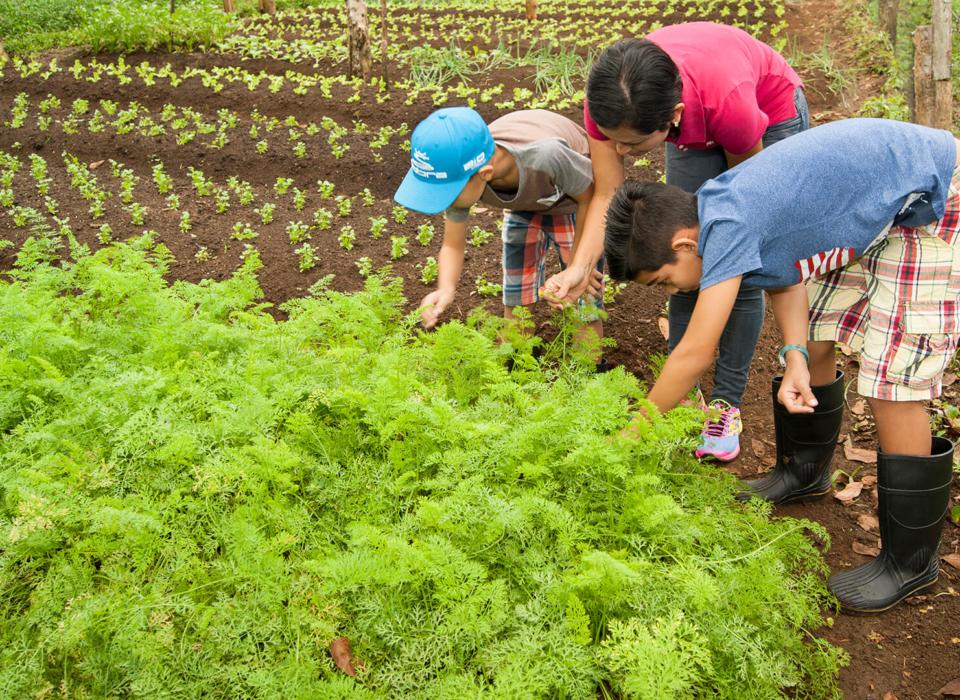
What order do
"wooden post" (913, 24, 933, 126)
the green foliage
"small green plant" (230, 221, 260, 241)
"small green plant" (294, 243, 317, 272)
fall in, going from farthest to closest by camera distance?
"small green plant" (230, 221, 260, 241)
"small green plant" (294, 243, 317, 272)
"wooden post" (913, 24, 933, 126)
the green foliage

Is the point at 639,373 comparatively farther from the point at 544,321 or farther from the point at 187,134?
the point at 187,134

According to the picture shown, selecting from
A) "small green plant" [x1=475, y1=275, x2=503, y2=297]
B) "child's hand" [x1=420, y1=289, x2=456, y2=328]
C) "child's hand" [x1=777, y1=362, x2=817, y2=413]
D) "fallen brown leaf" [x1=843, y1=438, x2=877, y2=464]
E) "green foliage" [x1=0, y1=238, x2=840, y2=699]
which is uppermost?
"child's hand" [x1=777, y1=362, x2=817, y2=413]

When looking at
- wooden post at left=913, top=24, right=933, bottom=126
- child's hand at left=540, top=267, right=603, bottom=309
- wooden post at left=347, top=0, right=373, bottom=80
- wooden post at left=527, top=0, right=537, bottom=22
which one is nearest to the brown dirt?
wooden post at left=347, top=0, right=373, bottom=80

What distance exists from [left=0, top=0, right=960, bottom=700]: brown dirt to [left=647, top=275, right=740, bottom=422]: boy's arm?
1.18 metres

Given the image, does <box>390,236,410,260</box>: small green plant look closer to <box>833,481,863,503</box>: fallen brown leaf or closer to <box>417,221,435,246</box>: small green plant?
<box>417,221,435,246</box>: small green plant

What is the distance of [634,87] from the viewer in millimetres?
2918

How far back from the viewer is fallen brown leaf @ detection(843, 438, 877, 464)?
3.94 meters

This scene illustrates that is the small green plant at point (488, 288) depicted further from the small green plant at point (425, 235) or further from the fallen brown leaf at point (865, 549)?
the fallen brown leaf at point (865, 549)

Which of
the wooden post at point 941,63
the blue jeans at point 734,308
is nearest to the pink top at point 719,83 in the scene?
the blue jeans at point 734,308

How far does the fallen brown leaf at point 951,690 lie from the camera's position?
2.72 meters

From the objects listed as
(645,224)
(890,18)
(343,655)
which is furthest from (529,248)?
(890,18)

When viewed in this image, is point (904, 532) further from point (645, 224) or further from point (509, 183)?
point (509, 183)

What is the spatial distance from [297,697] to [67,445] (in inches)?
58.6

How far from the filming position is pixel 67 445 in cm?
297
